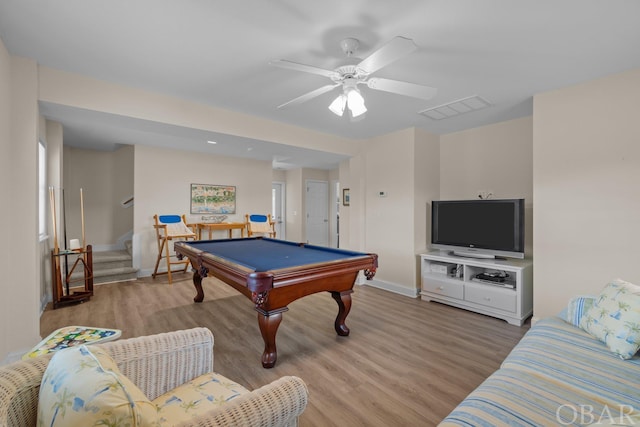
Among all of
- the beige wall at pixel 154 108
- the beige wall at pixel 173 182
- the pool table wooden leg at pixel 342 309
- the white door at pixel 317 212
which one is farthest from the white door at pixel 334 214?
the pool table wooden leg at pixel 342 309

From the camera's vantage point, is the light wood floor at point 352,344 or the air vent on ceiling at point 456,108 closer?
the light wood floor at point 352,344

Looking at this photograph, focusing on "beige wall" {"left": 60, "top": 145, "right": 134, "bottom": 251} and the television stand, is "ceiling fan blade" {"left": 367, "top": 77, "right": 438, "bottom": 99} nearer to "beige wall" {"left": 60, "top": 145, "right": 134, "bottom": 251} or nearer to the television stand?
the television stand

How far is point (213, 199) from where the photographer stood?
5.90m

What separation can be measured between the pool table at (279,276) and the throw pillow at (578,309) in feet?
4.72

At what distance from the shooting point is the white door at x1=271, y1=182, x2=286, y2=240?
26.2 feet

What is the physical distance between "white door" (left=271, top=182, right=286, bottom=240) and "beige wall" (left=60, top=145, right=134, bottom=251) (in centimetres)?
346

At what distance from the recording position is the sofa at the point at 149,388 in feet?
2.51

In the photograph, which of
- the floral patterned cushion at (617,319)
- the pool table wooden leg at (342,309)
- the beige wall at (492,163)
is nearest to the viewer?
the floral patterned cushion at (617,319)

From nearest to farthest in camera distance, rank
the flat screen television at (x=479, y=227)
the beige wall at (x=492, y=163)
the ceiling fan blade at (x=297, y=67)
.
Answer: the ceiling fan blade at (x=297, y=67) < the flat screen television at (x=479, y=227) < the beige wall at (x=492, y=163)

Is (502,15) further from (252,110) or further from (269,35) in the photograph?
(252,110)

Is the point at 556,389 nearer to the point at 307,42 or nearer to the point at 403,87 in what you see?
the point at 403,87

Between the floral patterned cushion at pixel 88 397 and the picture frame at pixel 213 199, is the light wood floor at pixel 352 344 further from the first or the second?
the picture frame at pixel 213 199

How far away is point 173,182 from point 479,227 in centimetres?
522

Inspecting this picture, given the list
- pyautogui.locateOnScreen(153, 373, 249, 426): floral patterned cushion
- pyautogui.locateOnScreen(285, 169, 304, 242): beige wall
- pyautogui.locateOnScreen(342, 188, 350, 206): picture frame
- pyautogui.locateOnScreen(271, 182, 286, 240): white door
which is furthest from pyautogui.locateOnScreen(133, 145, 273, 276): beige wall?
pyautogui.locateOnScreen(153, 373, 249, 426): floral patterned cushion
